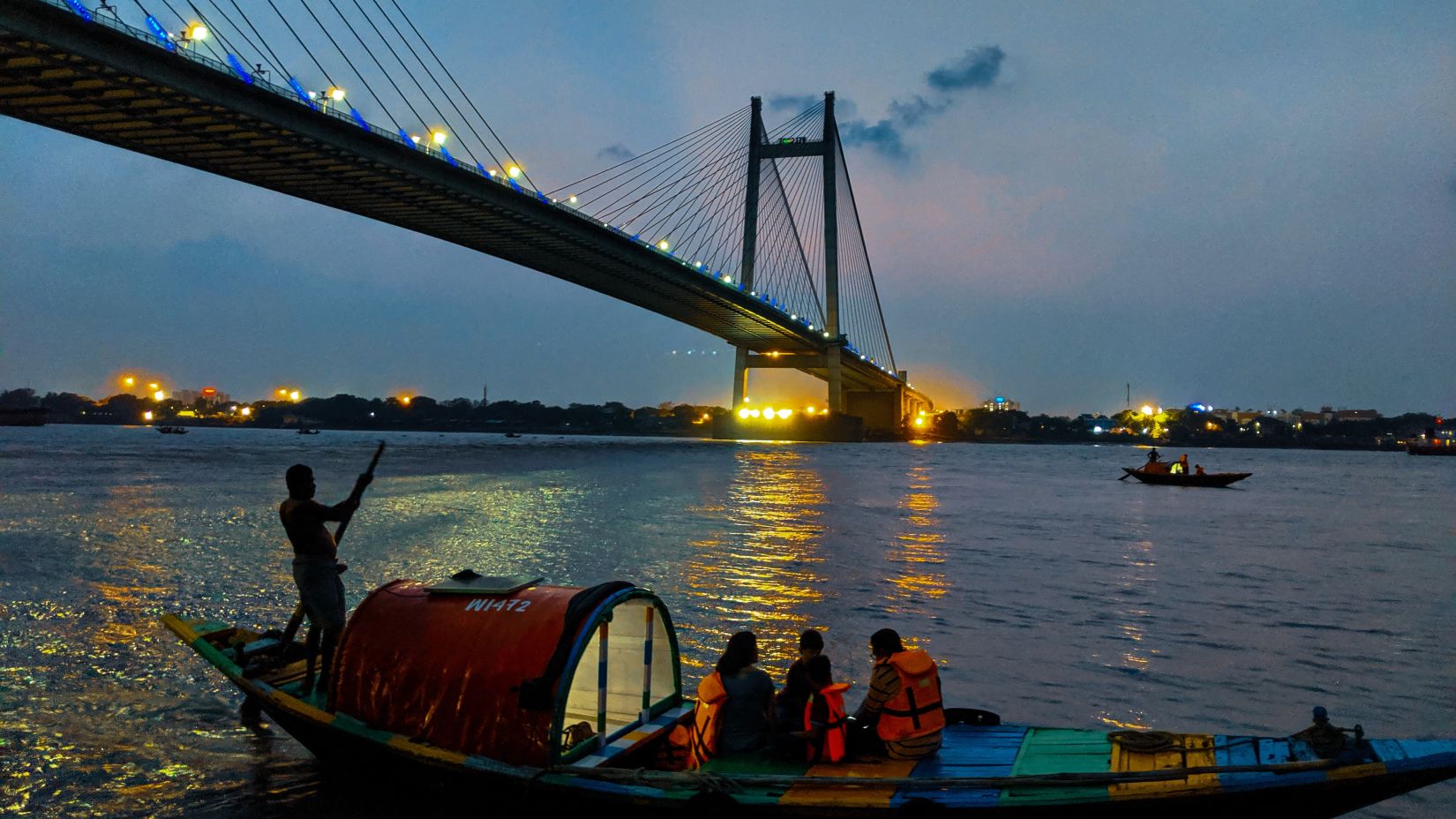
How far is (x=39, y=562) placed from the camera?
14289 mm

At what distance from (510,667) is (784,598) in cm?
757

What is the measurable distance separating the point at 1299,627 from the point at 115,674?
12499 millimetres

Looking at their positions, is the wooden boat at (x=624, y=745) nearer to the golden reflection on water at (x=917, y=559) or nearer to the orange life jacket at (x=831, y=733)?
the orange life jacket at (x=831, y=733)

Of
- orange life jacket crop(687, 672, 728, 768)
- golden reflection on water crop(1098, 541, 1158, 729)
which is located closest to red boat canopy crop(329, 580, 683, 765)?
orange life jacket crop(687, 672, 728, 768)

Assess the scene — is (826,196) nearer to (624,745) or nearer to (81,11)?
(81,11)

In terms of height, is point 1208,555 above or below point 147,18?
below

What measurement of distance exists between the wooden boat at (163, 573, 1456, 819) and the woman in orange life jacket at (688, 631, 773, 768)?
0.10 m

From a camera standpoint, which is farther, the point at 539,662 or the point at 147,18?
the point at 147,18

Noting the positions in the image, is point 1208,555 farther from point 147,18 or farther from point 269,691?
point 147,18

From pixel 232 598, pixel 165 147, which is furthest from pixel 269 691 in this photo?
pixel 165 147

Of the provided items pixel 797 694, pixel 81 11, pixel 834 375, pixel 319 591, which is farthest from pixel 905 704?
pixel 834 375

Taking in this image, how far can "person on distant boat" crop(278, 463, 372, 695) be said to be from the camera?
603 centimetres

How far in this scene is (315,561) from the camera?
611cm

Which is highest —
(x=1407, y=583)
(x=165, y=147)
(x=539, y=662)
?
(x=165, y=147)
